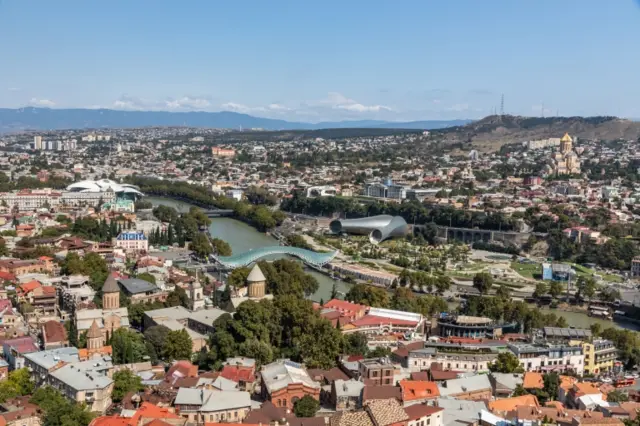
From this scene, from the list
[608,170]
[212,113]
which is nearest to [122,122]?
[212,113]

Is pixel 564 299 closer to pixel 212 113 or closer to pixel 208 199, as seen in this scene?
pixel 208 199

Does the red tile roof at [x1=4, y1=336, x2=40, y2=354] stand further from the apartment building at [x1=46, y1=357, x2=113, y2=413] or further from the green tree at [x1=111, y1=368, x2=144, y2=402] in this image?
the green tree at [x1=111, y1=368, x2=144, y2=402]

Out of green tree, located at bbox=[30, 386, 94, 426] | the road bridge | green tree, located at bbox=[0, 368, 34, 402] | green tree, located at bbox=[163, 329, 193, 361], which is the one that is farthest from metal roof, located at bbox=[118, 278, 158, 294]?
the road bridge

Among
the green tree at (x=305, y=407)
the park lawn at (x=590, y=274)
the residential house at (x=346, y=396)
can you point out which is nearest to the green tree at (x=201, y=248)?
the park lawn at (x=590, y=274)

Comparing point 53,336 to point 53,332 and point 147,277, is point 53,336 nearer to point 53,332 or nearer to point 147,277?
point 53,332

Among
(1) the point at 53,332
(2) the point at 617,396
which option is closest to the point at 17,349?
(1) the point at 53,332
